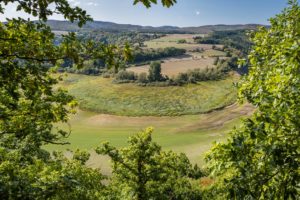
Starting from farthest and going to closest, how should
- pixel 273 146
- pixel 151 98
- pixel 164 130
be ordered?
pixel 151 98
pixel 164 130
pixel 273 146

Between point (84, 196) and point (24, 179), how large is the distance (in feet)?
43.0

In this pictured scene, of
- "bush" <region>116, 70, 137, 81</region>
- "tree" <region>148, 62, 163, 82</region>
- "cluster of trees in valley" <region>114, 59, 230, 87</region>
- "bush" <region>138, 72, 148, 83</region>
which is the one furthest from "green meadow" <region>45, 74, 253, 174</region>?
"tree" <region>148, 62, 163, 82</region>

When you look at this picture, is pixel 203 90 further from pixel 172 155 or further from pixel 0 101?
pixel 0 101

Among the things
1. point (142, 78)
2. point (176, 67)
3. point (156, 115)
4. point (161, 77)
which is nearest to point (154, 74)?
point (161, 77)

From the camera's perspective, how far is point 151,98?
13262cm

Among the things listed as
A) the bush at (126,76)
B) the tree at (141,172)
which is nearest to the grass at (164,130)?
the tree at (141,172)

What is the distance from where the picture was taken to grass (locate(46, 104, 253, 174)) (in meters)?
77.7

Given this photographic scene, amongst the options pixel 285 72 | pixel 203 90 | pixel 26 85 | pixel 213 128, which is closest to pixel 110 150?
pixel 26 85

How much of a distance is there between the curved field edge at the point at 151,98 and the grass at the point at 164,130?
17.4ft

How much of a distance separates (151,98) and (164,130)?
125 feet

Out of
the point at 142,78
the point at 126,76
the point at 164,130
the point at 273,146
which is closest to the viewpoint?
the point at 273,146

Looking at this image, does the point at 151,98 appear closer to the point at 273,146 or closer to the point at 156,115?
the point at 156,115

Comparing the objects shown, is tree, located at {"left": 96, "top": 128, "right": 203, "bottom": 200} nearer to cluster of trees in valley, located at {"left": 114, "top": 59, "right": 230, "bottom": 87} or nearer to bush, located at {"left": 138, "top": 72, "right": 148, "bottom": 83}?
cluster of trees in valley, located at {"left": 114, "top": 59, "right": 230, "bottom": 87}

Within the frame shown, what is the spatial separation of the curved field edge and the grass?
5.29 metres
